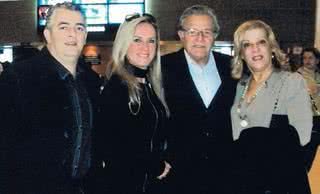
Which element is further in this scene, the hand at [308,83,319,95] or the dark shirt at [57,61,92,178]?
the hand at [308,83,319,95]

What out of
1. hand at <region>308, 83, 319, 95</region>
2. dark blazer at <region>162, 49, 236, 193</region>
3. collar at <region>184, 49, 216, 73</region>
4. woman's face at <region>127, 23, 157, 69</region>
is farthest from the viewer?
hand at <region>308, 83, 319, 95</region>

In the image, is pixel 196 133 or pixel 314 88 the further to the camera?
pixel 314 88

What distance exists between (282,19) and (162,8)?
8.82ft

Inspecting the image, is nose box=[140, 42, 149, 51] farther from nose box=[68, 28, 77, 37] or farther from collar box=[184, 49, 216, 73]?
collar box=[184, 49, 216, 73]

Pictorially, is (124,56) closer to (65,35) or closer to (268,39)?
(65,35)

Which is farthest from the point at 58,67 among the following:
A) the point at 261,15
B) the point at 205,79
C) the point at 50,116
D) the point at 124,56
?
the point at 261,15

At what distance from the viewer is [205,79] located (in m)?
3.10

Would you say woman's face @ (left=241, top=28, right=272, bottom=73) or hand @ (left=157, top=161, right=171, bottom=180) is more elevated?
woman's face @ (left=241, top=28, right=272, bottom=73)

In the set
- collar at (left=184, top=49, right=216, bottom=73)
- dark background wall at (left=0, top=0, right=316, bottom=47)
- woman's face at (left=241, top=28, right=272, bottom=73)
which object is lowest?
collar at (left=184, top=49, right=216, bottom=73)

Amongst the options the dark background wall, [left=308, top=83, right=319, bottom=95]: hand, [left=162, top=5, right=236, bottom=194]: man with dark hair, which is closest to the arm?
[left=162, top=5, right=236, bottom=194]: man with dark hair

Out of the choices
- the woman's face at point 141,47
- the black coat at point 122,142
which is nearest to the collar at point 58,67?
the black coat at point 122,142

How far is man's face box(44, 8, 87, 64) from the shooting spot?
2406 mm

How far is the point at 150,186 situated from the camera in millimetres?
2643

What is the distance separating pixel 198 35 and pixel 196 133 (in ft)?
1.86
